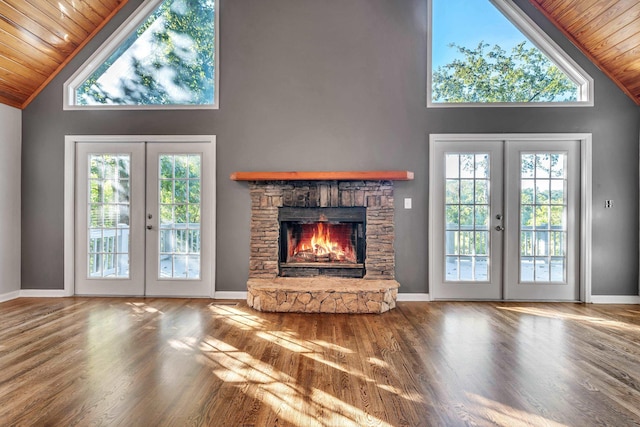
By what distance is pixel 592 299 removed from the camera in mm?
4863

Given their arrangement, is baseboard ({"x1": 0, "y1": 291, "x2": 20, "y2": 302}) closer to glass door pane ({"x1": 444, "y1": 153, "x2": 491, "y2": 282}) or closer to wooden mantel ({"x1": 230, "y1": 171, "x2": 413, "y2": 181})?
wooden mantel ({"x1": 230, "y1": 171, "x2": 413, "y2": 181})

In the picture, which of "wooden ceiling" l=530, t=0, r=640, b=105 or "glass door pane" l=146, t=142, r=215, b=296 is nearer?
"wooden ceiling" l=530, t=0, r=640, b=105

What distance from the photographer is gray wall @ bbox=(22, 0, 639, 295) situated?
16.0 ft

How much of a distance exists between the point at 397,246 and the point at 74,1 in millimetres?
4758

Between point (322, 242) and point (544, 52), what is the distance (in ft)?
12.3

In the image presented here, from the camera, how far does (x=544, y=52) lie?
492 centimetres

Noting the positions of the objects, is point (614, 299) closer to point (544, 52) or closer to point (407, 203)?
point (407, 203)

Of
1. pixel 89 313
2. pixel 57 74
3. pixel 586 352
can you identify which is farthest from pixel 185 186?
pixel 586 352

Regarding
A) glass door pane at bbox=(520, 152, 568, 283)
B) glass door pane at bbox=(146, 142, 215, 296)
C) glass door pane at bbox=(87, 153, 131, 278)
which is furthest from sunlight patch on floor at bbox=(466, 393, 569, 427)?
glass door pane at bbox=(87, 153, 131, 278)

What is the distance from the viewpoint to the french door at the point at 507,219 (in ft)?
16.2

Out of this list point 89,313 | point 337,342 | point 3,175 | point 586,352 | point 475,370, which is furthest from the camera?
point 3,175

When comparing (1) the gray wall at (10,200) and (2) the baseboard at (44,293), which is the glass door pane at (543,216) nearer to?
(2) the baseboard at (44,293)

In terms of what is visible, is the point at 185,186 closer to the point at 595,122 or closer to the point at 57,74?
the point at 57,74

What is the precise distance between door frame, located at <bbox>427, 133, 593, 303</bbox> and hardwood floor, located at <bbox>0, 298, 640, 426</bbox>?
0.59m
